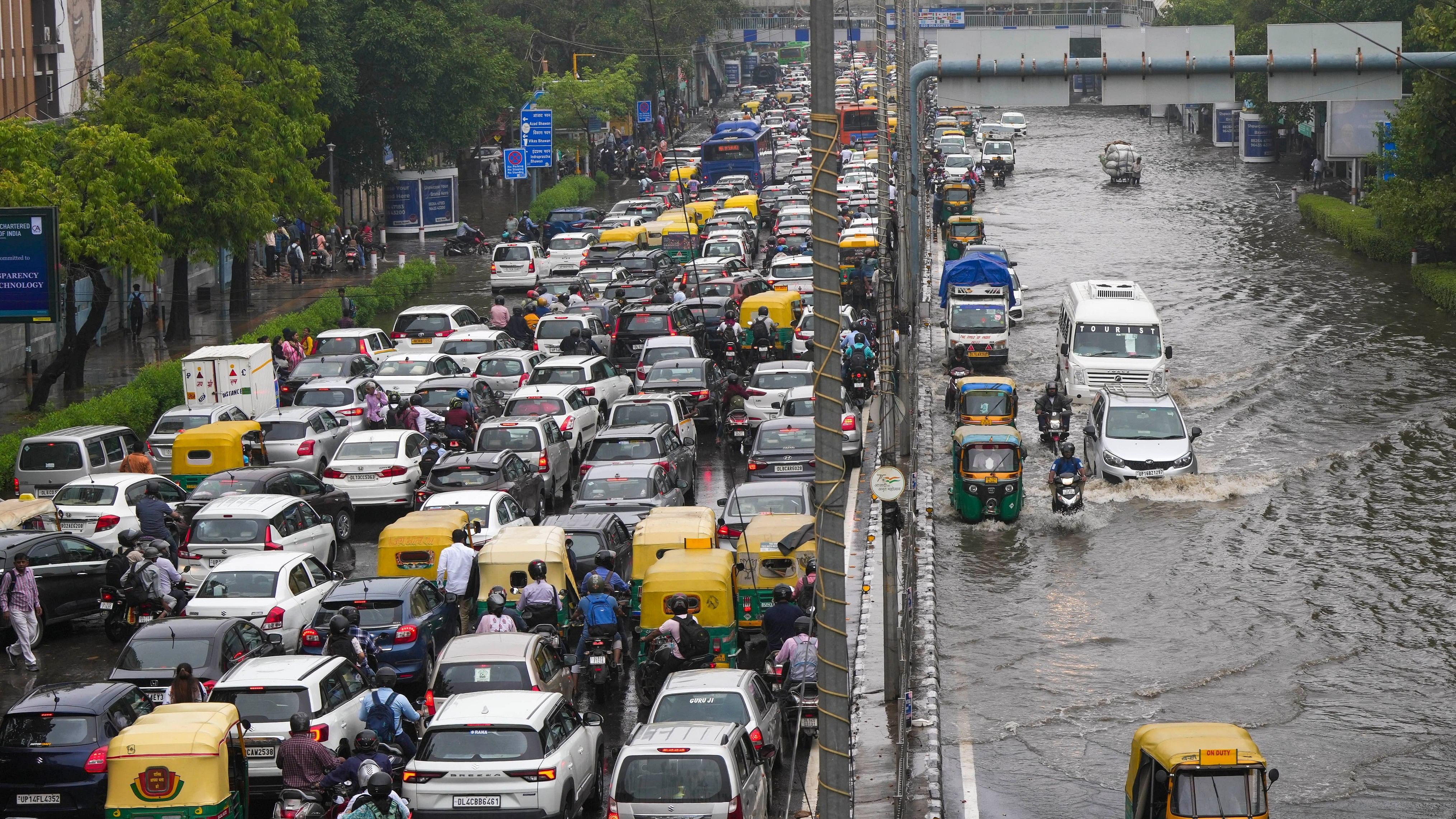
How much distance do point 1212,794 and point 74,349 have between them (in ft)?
93.7

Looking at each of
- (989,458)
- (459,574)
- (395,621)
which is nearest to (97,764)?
(395,621)

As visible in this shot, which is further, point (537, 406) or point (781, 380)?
point (781, 380)

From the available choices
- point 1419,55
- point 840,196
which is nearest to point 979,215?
point 840,196

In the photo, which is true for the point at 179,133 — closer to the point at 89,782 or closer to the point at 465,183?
the point at 89,782

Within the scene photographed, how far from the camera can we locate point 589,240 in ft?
179

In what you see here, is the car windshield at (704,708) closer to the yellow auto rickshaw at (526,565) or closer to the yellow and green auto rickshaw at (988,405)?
the yellow auto rickshaw at (526,565)

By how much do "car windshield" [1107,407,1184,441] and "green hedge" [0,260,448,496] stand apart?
17.1 meters

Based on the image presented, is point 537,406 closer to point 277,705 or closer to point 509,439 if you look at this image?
point 509,439

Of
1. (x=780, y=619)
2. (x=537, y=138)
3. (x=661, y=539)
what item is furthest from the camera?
(x=537, y=138)

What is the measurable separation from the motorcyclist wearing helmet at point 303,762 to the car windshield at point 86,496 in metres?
10.6

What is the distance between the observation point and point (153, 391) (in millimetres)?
32875

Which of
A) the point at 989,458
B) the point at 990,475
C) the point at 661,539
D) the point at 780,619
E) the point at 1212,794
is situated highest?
the point at 661,539

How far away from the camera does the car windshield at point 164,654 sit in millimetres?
16812

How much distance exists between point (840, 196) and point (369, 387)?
37801mm
